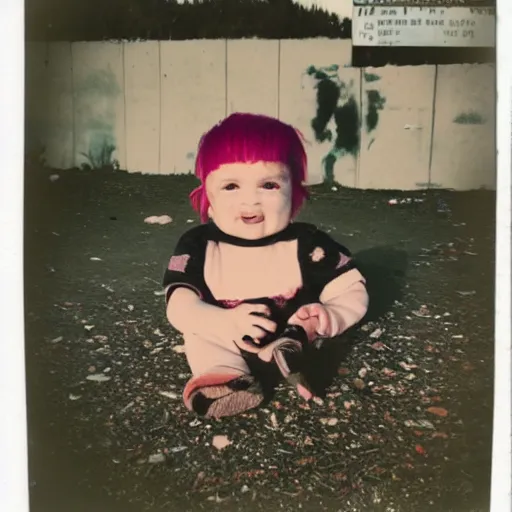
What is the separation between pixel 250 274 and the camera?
2.14 ft

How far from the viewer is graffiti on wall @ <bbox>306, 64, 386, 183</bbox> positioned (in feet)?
2.17

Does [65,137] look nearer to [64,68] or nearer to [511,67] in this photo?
[64,68]

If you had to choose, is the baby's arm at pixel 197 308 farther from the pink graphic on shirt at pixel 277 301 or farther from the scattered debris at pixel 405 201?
the scattered debris at pixel 405 201

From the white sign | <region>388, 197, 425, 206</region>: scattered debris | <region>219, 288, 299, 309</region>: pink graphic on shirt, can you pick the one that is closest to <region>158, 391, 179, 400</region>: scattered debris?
<region>219, 288, 299, 309</region>: pink graphic on shirt

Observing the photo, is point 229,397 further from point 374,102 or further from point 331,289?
point 374,102

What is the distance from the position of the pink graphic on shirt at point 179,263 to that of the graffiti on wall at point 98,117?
142 millimetres

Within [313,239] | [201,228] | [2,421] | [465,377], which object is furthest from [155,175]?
[465,377]

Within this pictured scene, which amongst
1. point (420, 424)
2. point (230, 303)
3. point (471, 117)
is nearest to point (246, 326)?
point (230, 303)

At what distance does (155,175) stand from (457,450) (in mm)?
507

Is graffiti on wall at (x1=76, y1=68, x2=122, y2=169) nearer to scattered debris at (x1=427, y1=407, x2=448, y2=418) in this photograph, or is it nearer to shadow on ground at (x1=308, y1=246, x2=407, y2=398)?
shadow on ground at (x1=308, y1=246, x2=407, y2=398)

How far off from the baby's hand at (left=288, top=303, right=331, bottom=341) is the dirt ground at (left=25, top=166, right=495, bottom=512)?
31mm

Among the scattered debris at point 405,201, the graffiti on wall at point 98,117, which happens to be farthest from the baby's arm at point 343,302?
the graffiti on wall at point 98,117

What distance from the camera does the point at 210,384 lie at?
2.10 ft

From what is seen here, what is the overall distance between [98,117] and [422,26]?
1.40 feet
